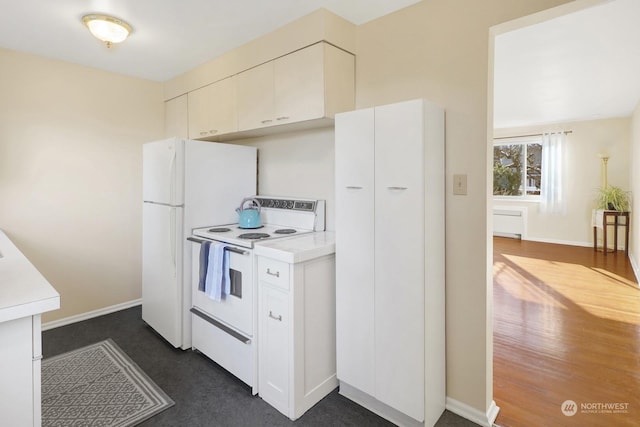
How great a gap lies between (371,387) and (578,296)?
10.8 feet

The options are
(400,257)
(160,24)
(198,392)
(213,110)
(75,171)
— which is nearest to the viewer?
(400,257)

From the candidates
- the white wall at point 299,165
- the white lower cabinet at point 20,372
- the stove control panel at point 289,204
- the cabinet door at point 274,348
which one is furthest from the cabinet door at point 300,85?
the white lower cabinet at point 20,372

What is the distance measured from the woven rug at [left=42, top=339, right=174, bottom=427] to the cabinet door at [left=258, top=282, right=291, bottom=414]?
60 cm

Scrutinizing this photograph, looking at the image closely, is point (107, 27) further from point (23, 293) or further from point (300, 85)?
point (23, 293)

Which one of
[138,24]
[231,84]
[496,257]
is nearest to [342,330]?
[231,84]

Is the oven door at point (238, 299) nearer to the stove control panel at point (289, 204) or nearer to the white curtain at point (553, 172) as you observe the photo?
the stove control panel at point (289, 204)

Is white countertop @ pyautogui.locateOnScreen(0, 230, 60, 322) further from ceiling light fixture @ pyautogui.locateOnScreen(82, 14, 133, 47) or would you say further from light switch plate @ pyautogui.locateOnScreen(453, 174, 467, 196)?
light switch plate @ pyautogui.locateOnScreen(453, 174, 467, 196)

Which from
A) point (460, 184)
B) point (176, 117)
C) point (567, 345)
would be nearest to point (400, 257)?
point (460, 184)

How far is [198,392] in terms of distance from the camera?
2.18 m

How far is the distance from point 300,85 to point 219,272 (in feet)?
4.53

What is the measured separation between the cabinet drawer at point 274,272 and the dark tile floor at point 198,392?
751 millimetres

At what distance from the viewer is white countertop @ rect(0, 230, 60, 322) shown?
1.05 metres

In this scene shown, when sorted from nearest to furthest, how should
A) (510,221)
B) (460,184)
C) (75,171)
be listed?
1. (460,184)
2. (75,171)
3. (510,221)

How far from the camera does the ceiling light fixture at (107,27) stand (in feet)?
7.59
